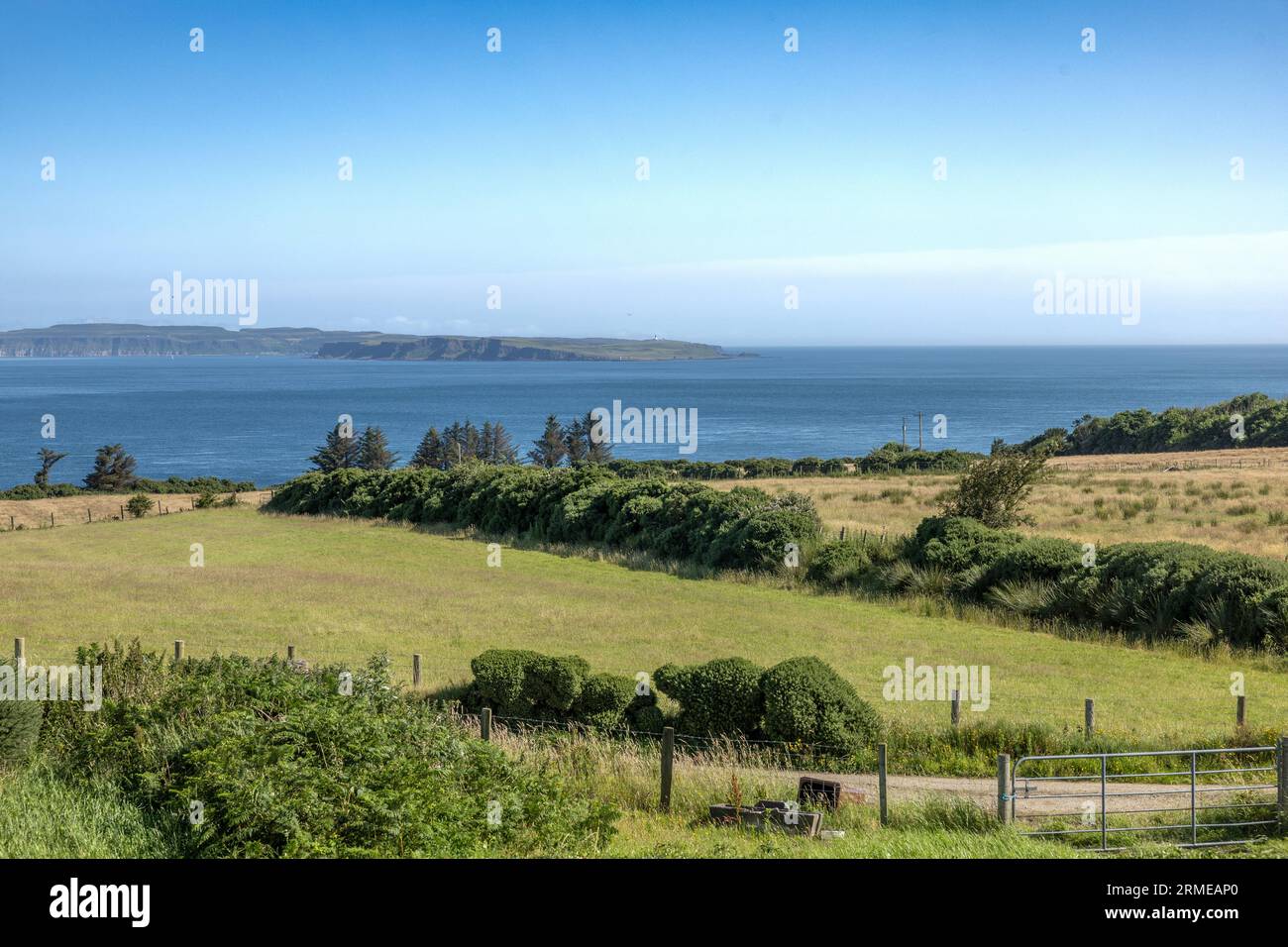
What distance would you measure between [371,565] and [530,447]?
369ft

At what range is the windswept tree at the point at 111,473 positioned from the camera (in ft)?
345

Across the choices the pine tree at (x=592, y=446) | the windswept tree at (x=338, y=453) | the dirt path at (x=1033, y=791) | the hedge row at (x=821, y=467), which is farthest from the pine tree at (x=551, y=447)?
the dirt path at (x=1033, y=791)

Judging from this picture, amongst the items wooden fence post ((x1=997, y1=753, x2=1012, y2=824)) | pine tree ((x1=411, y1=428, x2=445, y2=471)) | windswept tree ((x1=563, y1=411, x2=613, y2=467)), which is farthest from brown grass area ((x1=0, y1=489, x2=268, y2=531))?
wooden fence post ((x1=997, y1=753, x2=1012, y2=824))

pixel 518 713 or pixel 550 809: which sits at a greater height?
pixel 550 809

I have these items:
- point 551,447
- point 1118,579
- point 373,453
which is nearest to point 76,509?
point 373,453

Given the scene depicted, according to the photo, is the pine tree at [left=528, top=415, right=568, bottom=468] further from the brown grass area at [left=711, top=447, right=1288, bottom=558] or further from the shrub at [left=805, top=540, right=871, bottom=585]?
the shrub at [left=805, top=540, right=871, bottom=585]

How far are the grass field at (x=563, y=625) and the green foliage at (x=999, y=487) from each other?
23.1ft

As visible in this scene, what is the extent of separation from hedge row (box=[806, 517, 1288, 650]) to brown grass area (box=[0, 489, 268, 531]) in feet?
165

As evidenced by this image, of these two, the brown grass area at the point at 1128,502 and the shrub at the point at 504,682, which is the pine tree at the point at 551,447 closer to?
the brown grass area at the point at 1128,502

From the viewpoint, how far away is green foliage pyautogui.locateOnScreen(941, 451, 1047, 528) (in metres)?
36.1

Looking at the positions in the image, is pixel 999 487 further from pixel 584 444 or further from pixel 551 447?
pixel 584 444
